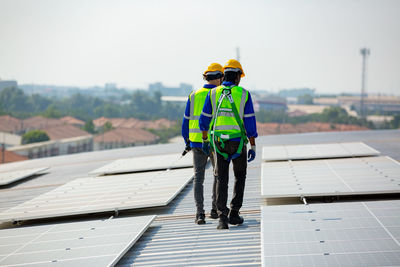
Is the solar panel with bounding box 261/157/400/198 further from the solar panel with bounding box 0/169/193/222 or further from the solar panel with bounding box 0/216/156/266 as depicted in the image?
the solar panel with bounding box 0/216/156/266

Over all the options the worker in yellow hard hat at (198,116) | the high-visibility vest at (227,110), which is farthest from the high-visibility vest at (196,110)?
the high-visibility vest at (227,110)

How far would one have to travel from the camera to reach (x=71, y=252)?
5.86 meters

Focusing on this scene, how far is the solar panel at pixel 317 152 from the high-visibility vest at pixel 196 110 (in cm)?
502

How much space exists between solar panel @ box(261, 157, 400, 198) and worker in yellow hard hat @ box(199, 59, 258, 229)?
103 centimetres

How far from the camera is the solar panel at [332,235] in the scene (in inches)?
197

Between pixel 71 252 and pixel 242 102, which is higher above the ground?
pixel 242 102

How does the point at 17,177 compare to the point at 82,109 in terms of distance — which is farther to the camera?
the point at 82,109

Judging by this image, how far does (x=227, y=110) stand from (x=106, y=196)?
127 inches

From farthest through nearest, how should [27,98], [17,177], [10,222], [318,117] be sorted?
[27,98] → [318,117] → [17,177] → [10,222]

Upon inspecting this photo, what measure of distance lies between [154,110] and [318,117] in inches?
2276

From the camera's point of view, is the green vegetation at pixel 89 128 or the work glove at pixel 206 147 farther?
the green vegetation at pixel 89 128

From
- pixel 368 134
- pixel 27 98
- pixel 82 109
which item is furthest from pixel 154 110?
pixel 368 134

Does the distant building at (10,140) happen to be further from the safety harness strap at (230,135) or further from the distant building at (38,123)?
the safety harness strap at (230,135)

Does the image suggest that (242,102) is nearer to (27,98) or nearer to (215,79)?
(215,79)
